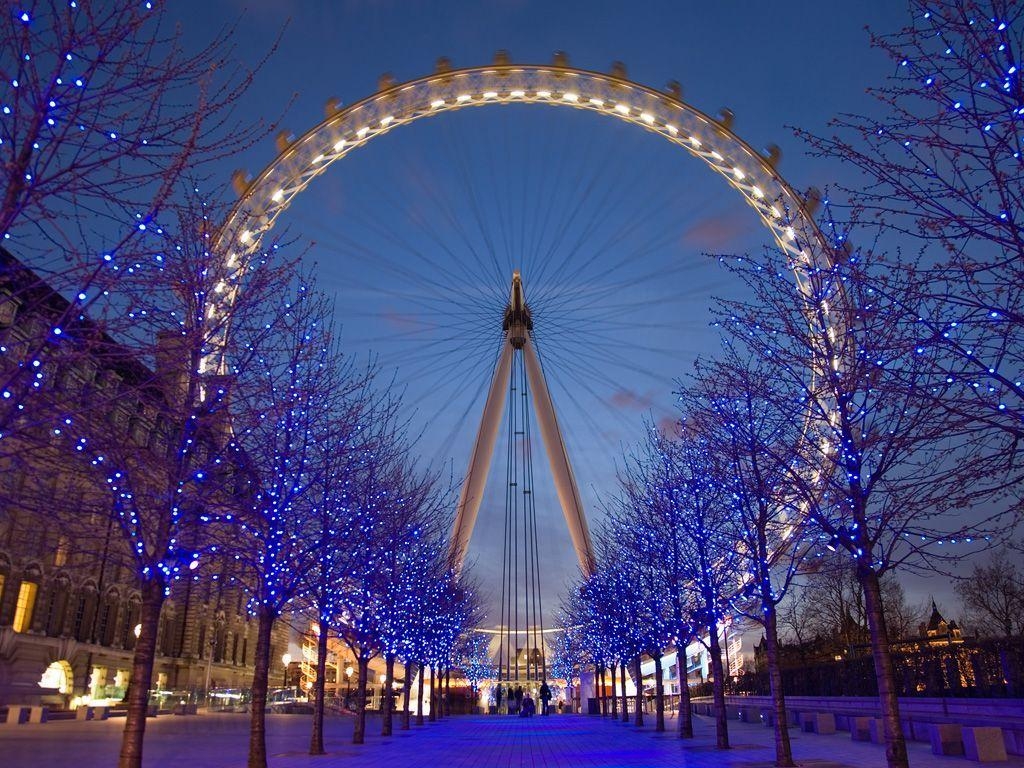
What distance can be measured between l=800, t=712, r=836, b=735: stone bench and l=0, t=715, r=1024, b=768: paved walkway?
2.52 ft

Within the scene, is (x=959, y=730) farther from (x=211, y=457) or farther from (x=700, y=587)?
(x=211, y=457)

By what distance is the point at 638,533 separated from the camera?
30109 mm

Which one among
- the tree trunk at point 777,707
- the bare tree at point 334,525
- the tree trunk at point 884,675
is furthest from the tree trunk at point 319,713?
the tree trunk at point 884,675

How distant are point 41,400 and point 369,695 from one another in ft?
204

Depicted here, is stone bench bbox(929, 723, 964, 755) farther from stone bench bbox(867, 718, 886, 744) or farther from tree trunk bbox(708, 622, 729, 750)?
tree trunk bbox(708, 622, 729, 750)

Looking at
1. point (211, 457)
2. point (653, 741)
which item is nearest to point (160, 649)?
point (653, 741)

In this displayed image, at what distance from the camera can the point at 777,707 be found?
52.5 feet

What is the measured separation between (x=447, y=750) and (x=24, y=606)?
2750 centimetres

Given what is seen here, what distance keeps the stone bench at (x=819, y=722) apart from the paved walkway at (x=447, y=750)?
77 centimetres

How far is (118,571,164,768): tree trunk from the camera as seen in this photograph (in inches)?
430

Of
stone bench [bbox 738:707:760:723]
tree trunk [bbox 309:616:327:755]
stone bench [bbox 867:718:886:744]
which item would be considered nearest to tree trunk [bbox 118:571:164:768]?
tree trunk [bbox 309:616:327:755]

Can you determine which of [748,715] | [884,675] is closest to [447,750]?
Result: [884,675]

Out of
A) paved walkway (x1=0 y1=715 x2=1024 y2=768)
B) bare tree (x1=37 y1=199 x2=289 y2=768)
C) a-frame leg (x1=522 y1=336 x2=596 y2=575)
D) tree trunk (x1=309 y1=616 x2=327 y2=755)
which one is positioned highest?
a-frame leg (x1=522 y1=336 x2=596 y2=575)

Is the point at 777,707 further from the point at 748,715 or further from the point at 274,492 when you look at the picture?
the point at 748,715
